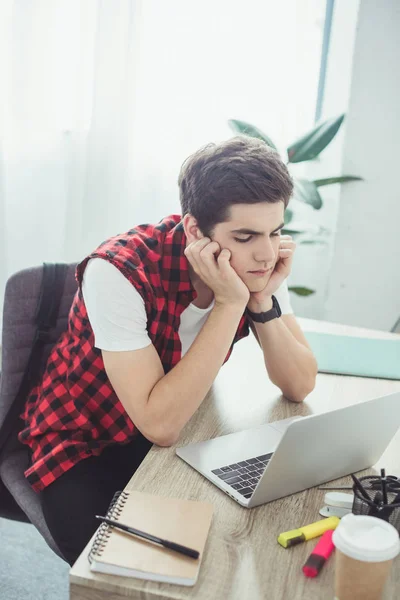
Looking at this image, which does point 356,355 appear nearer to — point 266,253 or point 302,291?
point 266,253

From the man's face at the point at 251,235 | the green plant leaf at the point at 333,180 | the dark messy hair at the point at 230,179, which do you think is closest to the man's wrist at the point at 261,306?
the man's face at the point at 251,235

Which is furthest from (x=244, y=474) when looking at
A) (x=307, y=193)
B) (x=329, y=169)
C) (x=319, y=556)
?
(x=329, y=169)

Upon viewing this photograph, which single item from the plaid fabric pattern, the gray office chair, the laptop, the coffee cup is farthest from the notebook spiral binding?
the gray office chair

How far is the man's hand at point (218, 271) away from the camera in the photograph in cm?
123

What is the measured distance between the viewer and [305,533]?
85 centimetres

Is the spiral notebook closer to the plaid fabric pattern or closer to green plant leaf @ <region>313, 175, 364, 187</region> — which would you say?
the plaid fabric pattern

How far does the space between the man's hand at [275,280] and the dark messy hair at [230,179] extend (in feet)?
0.62

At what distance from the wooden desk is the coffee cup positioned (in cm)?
6

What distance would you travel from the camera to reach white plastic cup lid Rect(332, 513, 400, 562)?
655 millimetres

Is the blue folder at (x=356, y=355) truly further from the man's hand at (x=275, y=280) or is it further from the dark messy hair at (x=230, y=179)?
the dark messy hair at (x=230, y=179)

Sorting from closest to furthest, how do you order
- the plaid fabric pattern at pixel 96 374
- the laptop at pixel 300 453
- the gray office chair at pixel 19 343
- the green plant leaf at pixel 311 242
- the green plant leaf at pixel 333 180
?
the laptop at pixel 300 453 < the plaid fabric pattern at pixel 96 374 < the gray office chair at pixel 19 343 < the green plant leaf at pixel 333 180 < the green plant leaf at pixel 311 242

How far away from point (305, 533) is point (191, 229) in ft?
2.07

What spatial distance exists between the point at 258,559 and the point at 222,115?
2021 millimetres

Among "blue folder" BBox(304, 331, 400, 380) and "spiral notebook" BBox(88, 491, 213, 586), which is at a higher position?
"spiral notebook" BBox(88, 491, 213, 586)
